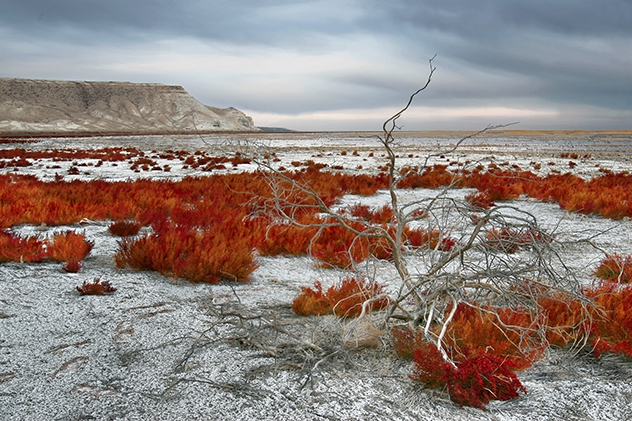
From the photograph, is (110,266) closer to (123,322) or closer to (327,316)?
(123,322)

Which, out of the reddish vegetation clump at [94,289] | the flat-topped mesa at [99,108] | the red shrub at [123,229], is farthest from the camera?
the flat-topped mesa at [99,108]

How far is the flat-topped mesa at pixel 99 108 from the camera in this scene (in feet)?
367

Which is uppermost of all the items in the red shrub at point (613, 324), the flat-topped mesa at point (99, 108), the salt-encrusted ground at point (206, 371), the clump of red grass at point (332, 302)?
the flat-topped mesa at point (99, 108)

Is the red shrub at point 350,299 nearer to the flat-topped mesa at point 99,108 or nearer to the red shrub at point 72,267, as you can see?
the red shrub at point 72,267

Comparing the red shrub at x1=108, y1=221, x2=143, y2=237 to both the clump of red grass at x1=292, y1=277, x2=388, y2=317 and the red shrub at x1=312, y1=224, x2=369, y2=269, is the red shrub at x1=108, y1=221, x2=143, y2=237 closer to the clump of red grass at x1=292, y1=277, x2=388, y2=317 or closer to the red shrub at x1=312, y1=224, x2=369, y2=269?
the red shrub at x1=312, y1=224, x2=369, y2=269

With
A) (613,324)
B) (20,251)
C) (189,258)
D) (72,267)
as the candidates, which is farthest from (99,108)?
(613,324)

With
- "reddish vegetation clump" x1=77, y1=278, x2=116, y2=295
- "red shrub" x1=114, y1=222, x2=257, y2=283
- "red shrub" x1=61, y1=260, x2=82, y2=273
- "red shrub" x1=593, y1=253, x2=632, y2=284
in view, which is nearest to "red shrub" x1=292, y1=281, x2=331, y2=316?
"red shrub" x1=114, y1=222, x2=257, y2=283

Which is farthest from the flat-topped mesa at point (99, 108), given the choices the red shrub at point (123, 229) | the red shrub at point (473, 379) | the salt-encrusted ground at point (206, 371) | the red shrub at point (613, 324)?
the red shrub at point (473, 379)

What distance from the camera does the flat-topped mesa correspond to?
11200 cm

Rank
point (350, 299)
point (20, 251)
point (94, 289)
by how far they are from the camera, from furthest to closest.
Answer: point (20, 251), point (94, 289), point (350, 299)

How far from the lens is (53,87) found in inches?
5271

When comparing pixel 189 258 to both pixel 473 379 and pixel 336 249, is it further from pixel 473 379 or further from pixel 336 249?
pixel 473 379

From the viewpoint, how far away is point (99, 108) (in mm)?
130875

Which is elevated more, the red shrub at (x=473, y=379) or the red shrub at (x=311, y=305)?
the red shrub at (x=473, y=379)
